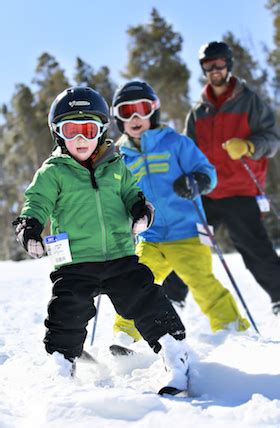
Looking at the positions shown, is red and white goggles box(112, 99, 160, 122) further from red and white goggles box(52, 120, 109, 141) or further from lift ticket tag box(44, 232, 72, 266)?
lift ticket tag box(44, 232, 72, 266)

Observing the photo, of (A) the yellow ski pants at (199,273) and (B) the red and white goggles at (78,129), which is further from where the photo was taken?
(A) the yellow ski pants at (199,273)

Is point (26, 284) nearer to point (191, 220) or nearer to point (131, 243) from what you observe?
point (191, 220)

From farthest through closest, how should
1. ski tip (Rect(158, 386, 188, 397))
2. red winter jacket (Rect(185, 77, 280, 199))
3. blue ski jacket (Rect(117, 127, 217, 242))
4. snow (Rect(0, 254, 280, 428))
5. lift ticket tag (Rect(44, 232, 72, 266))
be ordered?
red winter jacket (Rect(185, 77, 280, 199)), blue ski jacket (Rect(117, 127, 217, 242)), lift ticket tag (Rect(44, 232, 72, 266)), ski tip (Rect(158, 386, 188, 397)), snow (Rect(0, 254, 280, 428))

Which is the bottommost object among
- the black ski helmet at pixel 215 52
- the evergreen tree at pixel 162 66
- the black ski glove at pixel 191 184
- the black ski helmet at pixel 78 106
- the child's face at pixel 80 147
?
the black ski glove at pixel 191 184

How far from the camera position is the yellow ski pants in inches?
140

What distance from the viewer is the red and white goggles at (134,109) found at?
3904 mm

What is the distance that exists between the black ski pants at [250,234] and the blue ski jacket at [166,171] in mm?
769

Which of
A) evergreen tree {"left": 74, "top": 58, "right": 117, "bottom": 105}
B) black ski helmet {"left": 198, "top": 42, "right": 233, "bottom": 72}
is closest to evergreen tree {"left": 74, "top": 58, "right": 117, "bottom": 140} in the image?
evergreen tree {"left": 74, "top": 58, "right": 117, "bottom": 105}

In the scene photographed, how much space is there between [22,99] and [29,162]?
402cm

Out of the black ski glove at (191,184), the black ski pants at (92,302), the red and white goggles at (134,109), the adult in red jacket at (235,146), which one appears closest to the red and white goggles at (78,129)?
the black ski pants at (92,302)

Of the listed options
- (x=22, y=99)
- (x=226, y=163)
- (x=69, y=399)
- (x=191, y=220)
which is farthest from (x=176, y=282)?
(x=22, y=99)

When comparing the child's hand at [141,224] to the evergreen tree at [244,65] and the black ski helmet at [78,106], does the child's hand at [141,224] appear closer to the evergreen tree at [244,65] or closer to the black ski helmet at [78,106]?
the black ski helmet at [78,106]

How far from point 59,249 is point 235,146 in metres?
2.41

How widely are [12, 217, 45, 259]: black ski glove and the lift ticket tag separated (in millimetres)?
103
